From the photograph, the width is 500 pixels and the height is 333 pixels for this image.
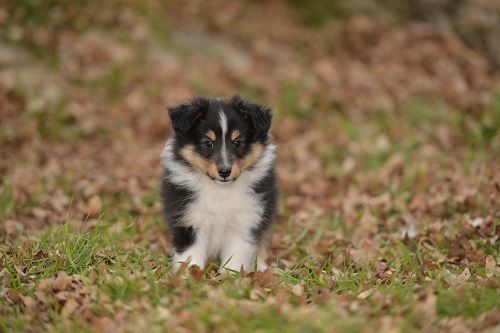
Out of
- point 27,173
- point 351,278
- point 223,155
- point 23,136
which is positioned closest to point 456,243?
point 351,278

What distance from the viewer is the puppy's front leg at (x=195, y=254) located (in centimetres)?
556

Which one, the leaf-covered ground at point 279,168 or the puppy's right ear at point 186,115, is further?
the puppy's right ear at point 186,115

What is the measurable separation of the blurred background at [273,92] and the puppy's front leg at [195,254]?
6.57 feet

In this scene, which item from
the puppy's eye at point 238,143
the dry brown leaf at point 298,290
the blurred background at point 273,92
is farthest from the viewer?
the blurred background at point 273,92

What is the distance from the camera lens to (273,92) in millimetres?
11016

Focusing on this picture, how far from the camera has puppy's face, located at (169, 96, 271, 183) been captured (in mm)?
5520

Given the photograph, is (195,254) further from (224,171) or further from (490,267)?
(490,267)

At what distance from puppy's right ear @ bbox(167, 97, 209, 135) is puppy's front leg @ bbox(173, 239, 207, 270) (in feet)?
3.27

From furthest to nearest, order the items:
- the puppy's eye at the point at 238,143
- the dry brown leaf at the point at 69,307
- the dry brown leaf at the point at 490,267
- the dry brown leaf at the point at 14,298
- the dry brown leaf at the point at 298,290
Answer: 1. the puppy's eye at the point at 238,143
2. the dry brown leaf at the point at 490,267
3. the dry brown leaf at the point at 298,290
4. the dry brown leaf at the point at 14,298
5. the dry brown leaf at the point at 69,307

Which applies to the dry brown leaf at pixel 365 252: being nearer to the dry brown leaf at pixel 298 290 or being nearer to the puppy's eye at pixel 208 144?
the dry brown leaf at pixel 298 290

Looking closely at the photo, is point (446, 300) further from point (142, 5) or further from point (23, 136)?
point (142, 5)

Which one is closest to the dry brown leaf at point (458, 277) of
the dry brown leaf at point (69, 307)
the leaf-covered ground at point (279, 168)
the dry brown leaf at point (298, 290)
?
the leaf-covered ground at point (279, 168)

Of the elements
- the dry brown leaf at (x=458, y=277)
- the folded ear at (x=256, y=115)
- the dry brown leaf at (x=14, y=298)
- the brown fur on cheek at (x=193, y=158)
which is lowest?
the dry brown leaf at (x=458, y=277)

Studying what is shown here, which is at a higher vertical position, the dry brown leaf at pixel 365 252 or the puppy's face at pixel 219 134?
the puppy's face at pixel 219 134
